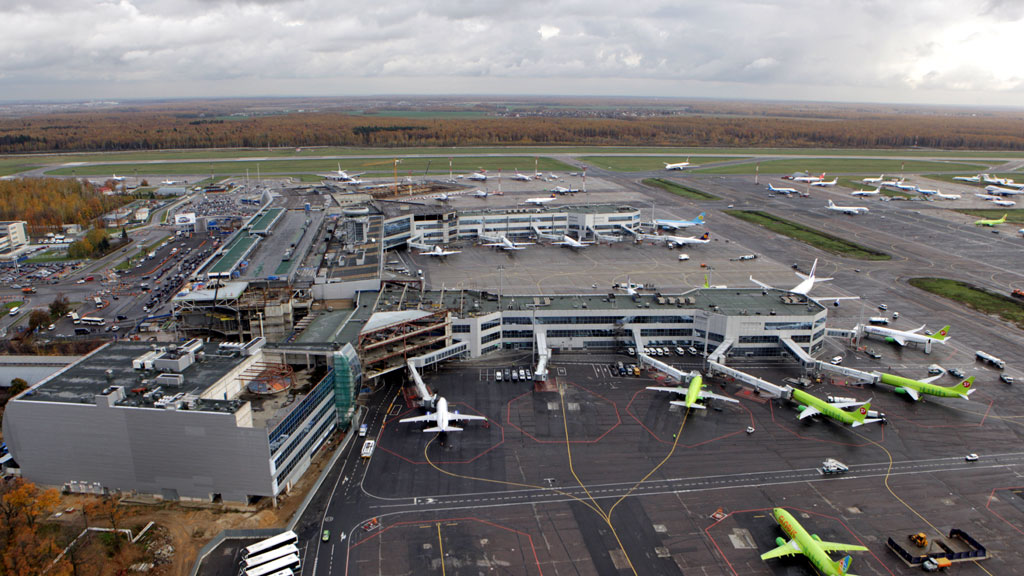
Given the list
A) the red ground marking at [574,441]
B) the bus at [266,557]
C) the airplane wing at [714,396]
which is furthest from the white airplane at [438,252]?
the bus at [266,557]

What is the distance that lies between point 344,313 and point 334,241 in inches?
1978

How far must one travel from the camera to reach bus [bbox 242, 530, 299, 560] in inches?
2045

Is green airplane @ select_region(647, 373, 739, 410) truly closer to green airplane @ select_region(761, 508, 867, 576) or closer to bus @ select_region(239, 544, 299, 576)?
green airplane @ select_region(761, 508, 867, 576)

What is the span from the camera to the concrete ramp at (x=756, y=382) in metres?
80.4

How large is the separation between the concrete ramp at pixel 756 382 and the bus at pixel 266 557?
6027cm

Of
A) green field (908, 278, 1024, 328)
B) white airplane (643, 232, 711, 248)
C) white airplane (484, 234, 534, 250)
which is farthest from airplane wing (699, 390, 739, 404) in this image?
white airplane (643, 232, 711, 248)

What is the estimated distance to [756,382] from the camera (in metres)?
83.1

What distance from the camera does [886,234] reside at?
181625 millimetres

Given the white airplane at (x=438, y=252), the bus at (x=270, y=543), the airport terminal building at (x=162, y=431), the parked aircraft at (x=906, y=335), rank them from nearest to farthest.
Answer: the bus at (x=270, y=543) < the airport terminal building at (x=162, y=431) < the parked aircraft at (x=906, y=335) < the white airplane at (x=438, y=252)

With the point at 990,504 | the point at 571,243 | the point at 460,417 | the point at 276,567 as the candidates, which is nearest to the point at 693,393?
the point at 460,417

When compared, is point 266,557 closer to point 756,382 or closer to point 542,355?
point 542,355

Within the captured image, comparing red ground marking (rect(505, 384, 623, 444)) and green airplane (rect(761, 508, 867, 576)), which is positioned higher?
green airplane (rect(761, 508, 867, 576))

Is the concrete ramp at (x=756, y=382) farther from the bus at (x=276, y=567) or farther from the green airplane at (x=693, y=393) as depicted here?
the bus at (x=276, y=567)

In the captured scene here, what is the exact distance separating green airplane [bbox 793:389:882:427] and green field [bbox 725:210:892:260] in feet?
307
